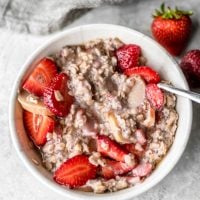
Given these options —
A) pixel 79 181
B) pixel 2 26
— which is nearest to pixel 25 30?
pixel 2 26

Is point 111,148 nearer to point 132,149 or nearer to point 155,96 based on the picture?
point 132,149

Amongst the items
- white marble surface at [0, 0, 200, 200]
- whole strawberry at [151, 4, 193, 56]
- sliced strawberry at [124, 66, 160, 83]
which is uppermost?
whole strawberry at [151, 4, 193, 56]

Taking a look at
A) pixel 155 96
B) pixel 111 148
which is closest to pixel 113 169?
pixel 111 148

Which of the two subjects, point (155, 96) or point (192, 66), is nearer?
point (155, 96)

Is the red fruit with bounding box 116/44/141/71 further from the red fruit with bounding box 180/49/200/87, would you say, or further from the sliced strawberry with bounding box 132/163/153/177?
the sliced strawberry with bounding box 132/163/153/177

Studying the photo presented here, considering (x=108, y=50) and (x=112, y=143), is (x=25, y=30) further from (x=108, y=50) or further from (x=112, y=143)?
(x=112, y=143)

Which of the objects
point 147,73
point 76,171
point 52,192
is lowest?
point 52,192

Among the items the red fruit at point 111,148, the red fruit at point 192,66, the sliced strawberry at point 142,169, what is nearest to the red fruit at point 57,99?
the red fruit at point 111,148

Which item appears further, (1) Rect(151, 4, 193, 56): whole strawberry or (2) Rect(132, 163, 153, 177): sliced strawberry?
(1) Rect(151, 4, 193, 56): whole strawberry

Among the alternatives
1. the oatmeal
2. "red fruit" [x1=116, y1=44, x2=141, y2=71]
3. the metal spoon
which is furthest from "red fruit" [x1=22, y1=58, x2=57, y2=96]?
the metal spoon
